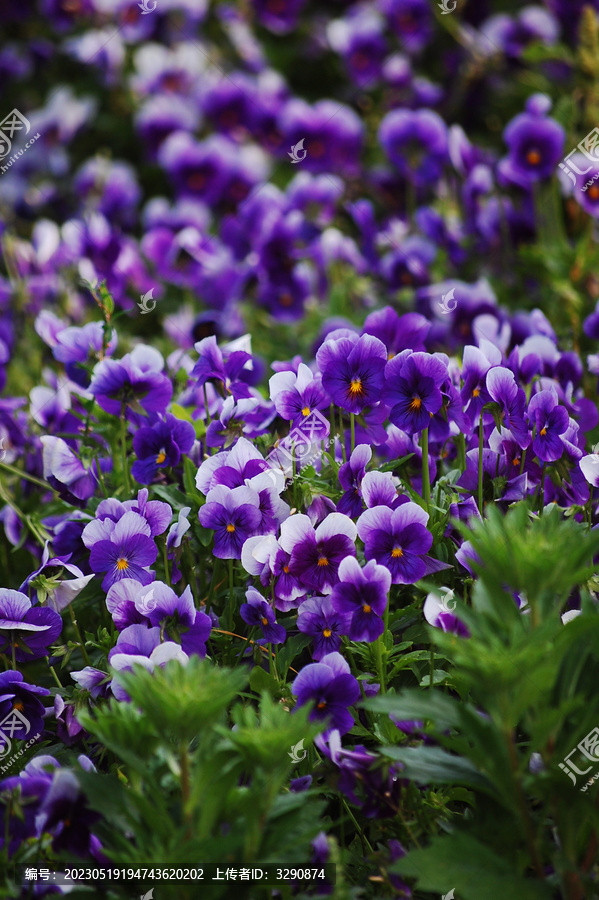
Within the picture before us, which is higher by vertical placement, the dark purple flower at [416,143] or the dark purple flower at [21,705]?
the dark purple flower at [416,143]

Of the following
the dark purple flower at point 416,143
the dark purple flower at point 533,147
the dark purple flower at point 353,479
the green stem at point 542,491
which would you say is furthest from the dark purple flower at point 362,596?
the dark purple flower at point 416,143

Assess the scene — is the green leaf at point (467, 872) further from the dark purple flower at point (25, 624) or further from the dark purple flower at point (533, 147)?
the dark purple flower at point (533, 147)

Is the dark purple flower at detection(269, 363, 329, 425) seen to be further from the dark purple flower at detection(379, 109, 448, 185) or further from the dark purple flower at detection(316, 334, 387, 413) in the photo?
the dark purple flower at detection(379, 109, 448, 185)

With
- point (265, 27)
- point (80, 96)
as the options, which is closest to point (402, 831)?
point (80, 96)

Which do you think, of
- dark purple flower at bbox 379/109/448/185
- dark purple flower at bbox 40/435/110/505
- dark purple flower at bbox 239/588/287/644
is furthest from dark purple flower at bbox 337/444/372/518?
dark purple flower at bbox 379/109/448/185

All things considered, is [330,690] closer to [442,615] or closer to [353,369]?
[442,615]

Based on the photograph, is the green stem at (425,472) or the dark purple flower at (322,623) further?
the green stem at (425,472)
